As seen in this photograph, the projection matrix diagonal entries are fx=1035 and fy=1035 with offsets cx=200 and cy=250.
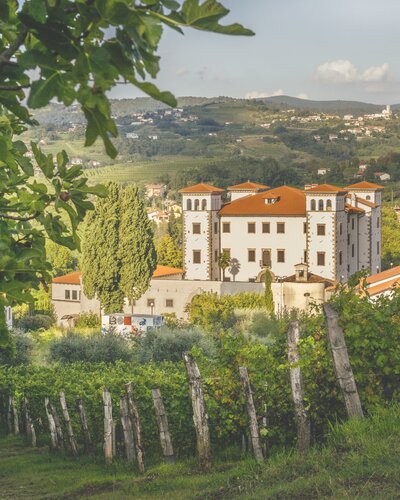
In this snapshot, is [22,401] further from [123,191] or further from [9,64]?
[123,191]

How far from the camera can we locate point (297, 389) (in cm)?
814

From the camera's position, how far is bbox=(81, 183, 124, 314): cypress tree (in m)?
60.4

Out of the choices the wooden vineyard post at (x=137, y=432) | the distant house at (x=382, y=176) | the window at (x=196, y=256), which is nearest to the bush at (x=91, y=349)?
the wooden vineyard post at (x=137, y=432)

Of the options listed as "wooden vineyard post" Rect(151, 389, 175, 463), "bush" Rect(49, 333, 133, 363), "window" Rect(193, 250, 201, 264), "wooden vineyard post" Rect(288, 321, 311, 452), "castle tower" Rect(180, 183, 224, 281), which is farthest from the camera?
"window" Rect(193, 250, 201, 264)

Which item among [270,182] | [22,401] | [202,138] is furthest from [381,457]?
[202,138]

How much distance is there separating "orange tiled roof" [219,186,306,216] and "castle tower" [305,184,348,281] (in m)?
1.57

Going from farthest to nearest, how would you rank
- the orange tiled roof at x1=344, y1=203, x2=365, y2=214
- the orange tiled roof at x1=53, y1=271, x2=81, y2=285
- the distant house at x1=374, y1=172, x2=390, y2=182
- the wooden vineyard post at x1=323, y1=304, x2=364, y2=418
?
the distant house at x1=374, y1=172, x2=390, y2=182, the orange tiled roof at x1=344, y1=203, x2=365, y2=214, the orange tiled roof at x1=53, y1=271, x2=81, y2=285, the wooden vineyard post at x1=323, y1=304, x2=364, y2=418

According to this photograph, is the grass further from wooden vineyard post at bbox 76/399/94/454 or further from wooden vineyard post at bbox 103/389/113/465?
wooden vineyard post at bbox 76/399/94/454

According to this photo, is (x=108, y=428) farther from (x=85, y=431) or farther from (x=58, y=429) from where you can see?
(x=58, y=429)

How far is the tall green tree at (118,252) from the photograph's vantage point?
6041 cm

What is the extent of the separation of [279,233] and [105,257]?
12.8 meters

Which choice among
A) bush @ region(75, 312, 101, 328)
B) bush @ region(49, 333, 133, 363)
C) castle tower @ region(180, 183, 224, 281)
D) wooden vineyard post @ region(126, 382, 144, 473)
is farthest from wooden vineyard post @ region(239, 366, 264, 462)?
castle tower @ region(180, 183, 224, 281)

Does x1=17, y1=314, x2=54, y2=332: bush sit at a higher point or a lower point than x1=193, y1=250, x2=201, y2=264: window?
lower

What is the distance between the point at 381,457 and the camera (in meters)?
6.13
